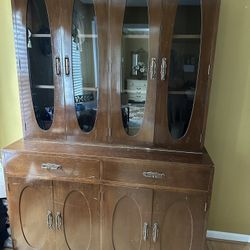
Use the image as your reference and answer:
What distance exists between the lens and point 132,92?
160 centimetres

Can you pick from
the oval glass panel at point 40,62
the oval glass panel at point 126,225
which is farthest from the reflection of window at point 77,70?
the oval glass panel at point 126,225

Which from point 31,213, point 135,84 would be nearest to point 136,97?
point 135,84

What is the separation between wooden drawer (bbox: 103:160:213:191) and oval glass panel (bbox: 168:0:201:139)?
25cm

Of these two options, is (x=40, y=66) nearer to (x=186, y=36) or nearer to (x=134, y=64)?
(x=134, y=64)

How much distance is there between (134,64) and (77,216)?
3.55 ft

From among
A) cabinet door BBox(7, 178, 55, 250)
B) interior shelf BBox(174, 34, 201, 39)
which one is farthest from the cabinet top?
interior shelf BBox(174, 34, 201, 39)

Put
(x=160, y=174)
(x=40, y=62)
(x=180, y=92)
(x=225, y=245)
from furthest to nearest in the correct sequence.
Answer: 1. (x=225, y=245)
2. (x=40, y=62)
3. (x=180, y=92)
4. (x=160, y=174)

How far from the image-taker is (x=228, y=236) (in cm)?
202

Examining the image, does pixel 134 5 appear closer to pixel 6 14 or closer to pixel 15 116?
pixel 6 14

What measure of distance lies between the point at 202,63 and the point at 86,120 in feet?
2.77

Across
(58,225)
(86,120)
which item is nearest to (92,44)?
(86,120)

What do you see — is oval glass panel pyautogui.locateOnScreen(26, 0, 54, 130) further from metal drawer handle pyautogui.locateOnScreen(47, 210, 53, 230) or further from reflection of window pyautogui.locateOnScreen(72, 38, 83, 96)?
metal drawer handle pyautogui.locateOnScreen(47, 210, 53, 230)

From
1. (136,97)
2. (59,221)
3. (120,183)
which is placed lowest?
(59,221)

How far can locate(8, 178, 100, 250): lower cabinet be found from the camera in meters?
1.58
